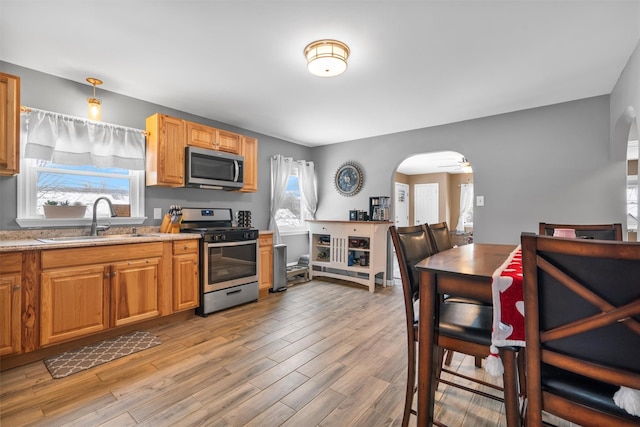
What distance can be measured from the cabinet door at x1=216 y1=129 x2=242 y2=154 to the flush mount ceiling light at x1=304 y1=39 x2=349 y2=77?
1.84 meters

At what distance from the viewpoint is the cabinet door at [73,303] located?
7.29 feet

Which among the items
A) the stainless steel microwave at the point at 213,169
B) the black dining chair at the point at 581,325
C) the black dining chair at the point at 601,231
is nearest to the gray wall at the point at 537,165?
the black dining chair at the point at 601,231

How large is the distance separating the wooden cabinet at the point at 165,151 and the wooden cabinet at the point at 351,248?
2.26m

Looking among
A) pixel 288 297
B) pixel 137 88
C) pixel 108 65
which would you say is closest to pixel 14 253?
pixel 108 65

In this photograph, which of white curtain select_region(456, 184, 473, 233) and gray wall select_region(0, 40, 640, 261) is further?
white curtain select_region(456, 184, 473, 233)

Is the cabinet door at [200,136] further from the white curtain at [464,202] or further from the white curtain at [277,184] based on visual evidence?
the white curtain at [464,202]

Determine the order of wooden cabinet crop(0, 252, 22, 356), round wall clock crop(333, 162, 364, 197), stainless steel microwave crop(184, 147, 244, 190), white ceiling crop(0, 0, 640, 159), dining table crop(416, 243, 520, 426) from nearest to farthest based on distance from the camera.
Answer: dining table crop(416, 243, 520, 426)
white ceiling crop(0, 0, 640, 159)
wooden cabinet crop(0, 252, 22, 356)
stainless steel microwave crop(184, 147, 244, 190)
round wall clock crop(333, 162, 364, 197)

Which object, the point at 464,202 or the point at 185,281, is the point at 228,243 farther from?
the point at 464,202

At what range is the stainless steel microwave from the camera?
3.39 meters

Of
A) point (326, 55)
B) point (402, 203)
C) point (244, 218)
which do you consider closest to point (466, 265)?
point (326, 55)

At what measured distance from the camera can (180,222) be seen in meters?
3.45

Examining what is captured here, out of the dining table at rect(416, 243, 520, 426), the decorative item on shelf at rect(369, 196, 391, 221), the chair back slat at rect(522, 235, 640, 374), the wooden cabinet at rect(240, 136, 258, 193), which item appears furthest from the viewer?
the decorative item on shelf at rect(369, 196, 391, 221)

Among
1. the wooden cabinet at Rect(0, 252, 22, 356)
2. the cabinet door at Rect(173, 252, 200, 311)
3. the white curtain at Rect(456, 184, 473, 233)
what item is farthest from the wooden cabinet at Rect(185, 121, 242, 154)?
the white curtain at Rect(456, 184, 473, 233)

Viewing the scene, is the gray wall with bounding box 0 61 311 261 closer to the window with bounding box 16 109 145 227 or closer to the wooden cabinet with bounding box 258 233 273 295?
the window with bounding box 16 109 145 227
